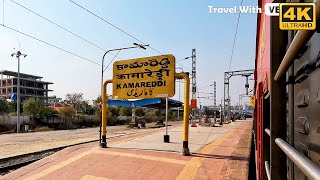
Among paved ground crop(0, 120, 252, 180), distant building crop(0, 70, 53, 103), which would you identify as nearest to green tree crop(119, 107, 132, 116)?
distant building crop(0, 70, 53, 103)

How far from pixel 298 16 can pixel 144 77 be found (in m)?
11.6

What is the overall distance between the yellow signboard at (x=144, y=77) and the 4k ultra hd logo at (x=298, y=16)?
10.8m

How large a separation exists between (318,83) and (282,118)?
688 millimetres

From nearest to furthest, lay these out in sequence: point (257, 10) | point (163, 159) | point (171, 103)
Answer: point (257, 10) → point (163, 159) → point (171, 103)

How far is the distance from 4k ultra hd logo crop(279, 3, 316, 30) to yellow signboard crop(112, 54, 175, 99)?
10810 mm

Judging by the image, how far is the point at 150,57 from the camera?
490 inches

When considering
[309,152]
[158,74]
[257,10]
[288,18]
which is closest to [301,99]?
[309,152]

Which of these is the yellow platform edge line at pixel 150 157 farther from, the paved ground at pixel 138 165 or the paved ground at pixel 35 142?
the paved ground at pixel 35 142

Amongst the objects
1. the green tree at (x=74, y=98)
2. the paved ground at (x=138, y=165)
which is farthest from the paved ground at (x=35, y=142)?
the green tree at (x=74, y=98)

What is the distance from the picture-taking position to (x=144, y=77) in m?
12.7

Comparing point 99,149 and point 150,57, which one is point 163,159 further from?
point 150,57

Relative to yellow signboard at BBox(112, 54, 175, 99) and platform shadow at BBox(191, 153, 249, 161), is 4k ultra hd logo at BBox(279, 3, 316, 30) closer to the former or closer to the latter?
platform shadow at BBox(191, 153, 249, 161)

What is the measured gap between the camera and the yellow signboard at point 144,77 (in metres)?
12.1

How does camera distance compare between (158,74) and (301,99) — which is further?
(158,74)
